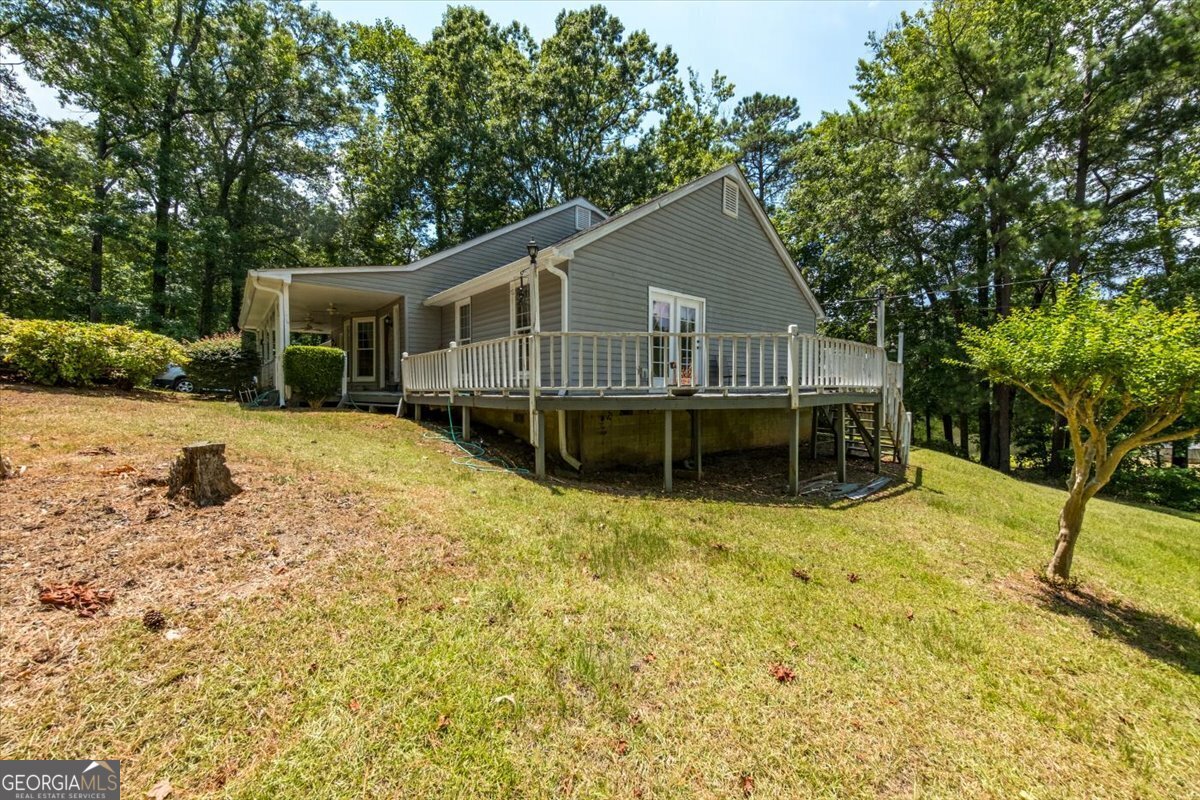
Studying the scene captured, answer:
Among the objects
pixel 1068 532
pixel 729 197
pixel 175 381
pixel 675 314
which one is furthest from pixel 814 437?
pixel 175 381

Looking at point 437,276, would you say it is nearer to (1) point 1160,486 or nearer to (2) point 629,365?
(2) point 629,365

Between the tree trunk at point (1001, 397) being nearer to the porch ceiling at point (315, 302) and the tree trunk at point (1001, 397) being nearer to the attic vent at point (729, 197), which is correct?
the attic vent at point (729, 197)

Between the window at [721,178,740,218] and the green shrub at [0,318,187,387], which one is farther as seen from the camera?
the window at [721,178,740,218]

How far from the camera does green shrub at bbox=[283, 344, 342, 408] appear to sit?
10.9 m

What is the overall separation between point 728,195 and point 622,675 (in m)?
11.5

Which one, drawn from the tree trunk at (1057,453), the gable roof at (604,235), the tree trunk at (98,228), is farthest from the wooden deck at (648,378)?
the tree trunk at (98,228)

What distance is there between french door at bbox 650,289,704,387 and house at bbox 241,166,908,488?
0.12 ft

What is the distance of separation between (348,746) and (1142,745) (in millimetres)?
4424

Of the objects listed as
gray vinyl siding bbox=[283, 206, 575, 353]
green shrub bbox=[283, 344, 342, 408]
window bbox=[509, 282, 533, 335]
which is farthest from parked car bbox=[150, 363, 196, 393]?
window bbox=[509, 282, 533, 335]

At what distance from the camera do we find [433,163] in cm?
2319

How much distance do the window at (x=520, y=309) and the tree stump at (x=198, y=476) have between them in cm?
627

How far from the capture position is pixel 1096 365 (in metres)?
4.23

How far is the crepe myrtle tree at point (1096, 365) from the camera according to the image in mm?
4004

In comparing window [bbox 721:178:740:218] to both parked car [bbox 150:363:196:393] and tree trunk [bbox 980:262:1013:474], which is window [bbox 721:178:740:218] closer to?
tree trunk [bbox 980:262:1013:474]
